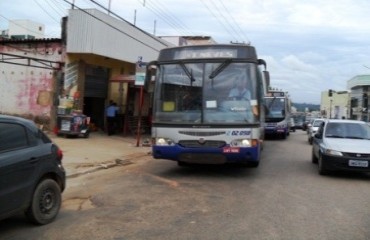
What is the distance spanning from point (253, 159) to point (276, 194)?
1.71 m

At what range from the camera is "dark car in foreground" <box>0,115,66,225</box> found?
242 inches

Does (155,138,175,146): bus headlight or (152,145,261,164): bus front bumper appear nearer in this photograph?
(152,145,261,164): bus front bumper

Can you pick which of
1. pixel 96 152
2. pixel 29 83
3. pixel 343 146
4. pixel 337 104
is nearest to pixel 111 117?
pixel 29 83

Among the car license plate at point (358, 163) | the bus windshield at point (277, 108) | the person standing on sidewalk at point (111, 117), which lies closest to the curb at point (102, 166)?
the car license plate at point (358, 163)

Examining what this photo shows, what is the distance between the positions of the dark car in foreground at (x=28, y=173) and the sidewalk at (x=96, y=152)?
4.11 m

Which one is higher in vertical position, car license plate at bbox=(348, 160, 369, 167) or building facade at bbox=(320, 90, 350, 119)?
building facade at bbox=(320, 90, 350, 119)

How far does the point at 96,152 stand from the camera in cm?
1590

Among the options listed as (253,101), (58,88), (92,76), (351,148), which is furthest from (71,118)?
(351,148)

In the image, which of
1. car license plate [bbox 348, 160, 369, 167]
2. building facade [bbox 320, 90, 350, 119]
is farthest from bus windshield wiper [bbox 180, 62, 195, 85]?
building facade [bbox 320, 90, 350, 119]

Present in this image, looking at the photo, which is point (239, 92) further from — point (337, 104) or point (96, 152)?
point (337, 104)

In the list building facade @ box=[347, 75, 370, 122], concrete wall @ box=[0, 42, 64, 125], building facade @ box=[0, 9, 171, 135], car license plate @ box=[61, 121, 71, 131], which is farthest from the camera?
building facade @ box=[347, 75, 370, 122]

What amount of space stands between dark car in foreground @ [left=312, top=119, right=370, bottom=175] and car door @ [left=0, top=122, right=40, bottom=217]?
7.85m

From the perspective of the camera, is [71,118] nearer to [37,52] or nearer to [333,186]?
[37,52]

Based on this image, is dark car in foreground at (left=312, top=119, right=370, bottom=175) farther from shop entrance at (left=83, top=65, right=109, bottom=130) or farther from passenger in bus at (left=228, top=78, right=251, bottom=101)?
shop entrance at (left=83, top=65, right=109, bottom=130)
